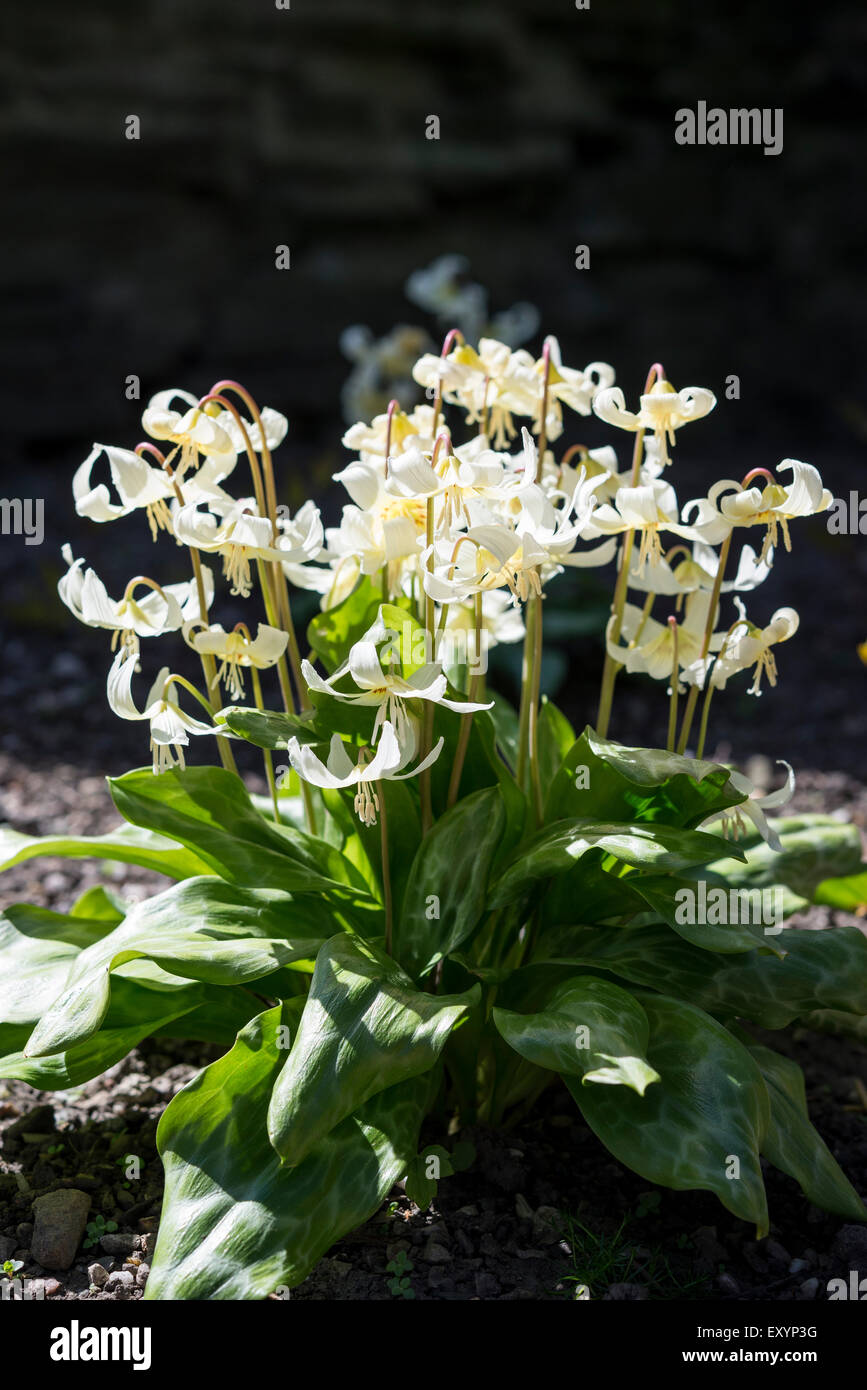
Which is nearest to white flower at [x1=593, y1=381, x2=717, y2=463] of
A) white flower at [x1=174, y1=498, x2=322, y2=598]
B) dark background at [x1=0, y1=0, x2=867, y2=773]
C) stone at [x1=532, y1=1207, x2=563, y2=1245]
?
white flower at [x1=174, y1=498, x2=322, y2=598]

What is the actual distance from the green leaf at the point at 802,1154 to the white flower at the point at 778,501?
75 centimetres

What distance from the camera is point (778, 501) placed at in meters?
1.55

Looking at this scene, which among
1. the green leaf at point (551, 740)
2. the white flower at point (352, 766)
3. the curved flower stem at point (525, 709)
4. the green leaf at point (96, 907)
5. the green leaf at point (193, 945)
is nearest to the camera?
the white flower at point (352, 766)

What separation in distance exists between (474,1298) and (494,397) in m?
1.23

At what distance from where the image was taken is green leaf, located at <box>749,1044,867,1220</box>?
160 cm

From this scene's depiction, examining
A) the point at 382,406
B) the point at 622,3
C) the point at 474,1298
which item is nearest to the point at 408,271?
the point at 622,3

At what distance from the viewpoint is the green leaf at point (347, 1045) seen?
1359 mm

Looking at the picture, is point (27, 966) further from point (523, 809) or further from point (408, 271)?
point (408, 271)

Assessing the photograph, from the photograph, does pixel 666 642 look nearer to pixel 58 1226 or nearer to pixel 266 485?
pixel 266 485

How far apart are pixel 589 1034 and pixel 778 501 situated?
70 centimetres

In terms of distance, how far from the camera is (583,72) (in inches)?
253

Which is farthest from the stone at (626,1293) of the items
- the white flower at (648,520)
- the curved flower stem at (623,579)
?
the white flower at (648,520)

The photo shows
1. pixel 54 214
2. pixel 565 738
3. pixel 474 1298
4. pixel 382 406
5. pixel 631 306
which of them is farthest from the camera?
pixel 631 306

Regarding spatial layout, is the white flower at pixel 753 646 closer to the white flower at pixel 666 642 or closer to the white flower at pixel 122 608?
the white flower at pixel 666 642
